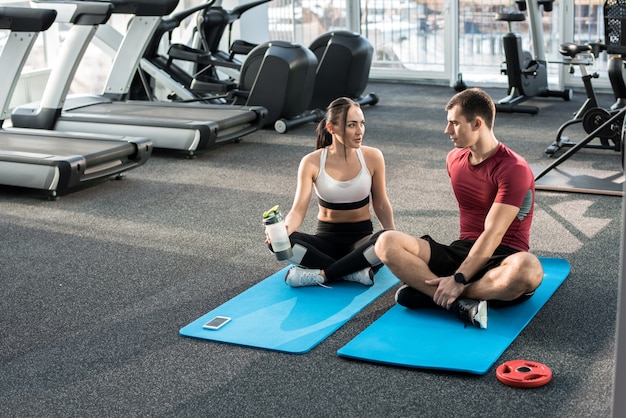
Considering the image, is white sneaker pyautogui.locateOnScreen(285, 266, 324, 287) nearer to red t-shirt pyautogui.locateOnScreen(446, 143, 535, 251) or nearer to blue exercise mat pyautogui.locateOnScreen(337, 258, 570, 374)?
blue exercise mat pyautogui.locateOnScreen(337, 258, 570, 374)

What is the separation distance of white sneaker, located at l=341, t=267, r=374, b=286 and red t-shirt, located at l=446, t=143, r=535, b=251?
46 centimetres

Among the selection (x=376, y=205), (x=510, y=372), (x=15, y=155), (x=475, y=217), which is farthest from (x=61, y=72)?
(x=510, y=372)

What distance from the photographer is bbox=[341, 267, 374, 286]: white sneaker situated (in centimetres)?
368

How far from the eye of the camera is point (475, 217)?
339 centimetres

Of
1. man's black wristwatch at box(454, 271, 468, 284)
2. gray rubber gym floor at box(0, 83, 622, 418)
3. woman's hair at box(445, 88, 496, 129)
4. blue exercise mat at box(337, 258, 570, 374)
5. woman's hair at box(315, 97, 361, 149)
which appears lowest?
gray rubber gym floor at box(0, 83, 622, 418)

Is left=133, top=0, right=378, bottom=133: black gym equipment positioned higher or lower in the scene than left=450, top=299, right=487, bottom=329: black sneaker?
higher

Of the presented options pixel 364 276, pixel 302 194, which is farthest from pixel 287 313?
pixel 302 194

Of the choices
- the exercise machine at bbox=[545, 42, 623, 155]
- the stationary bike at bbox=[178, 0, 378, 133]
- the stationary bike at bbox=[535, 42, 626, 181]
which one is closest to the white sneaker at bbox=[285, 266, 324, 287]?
the stationary bike at bbox=[535, 42, 626, 181]

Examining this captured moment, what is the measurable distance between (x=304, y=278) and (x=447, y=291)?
2.33 ft

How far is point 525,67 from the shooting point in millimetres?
7879

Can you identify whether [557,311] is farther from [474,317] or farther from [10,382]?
[10,382]

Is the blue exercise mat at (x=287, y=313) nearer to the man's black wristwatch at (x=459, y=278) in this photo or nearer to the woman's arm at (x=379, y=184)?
the woman's arm at (x=379, y=184)

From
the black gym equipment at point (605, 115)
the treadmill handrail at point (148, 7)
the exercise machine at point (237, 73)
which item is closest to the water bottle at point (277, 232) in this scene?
the black gym equipment at point (605, 115)

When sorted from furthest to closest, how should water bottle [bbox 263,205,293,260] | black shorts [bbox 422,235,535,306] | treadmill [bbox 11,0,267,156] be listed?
treadmill [bbox 11,0,267,156] < water bottle [bbox 263,205,293,260] < black shorts [bbox 422,235,535,306]
